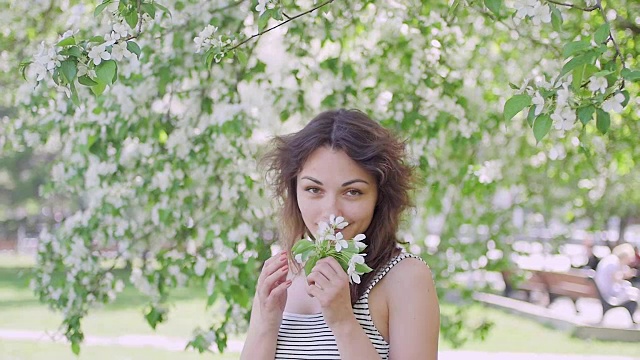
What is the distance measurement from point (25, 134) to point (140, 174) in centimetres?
77

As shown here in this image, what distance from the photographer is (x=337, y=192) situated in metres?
1.89

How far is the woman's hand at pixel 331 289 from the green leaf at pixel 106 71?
0.55 metres

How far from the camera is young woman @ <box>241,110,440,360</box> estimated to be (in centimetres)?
178

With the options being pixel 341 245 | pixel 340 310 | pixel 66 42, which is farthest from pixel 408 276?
pixel 66 42

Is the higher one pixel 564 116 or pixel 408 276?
pixel 564 116

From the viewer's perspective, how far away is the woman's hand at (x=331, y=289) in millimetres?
1658

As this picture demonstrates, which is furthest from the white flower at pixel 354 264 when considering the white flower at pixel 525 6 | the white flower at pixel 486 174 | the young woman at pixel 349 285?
the white flower at pixel 486 174

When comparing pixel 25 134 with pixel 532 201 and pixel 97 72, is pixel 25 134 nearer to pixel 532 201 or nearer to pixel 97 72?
pixel 97 72

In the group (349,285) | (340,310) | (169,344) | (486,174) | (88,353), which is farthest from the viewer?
(169,344)

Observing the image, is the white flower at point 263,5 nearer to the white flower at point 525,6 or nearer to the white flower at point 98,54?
the white flower at point 98,54

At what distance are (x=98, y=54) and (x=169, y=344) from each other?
6843 mm

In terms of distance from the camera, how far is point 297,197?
6.65ft

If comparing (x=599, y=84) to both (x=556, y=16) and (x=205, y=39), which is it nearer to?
(x=556, y=16)

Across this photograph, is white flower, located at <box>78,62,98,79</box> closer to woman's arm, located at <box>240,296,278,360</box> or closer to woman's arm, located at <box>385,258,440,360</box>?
woman's arm, located at <box>240,296,278,360</box>
